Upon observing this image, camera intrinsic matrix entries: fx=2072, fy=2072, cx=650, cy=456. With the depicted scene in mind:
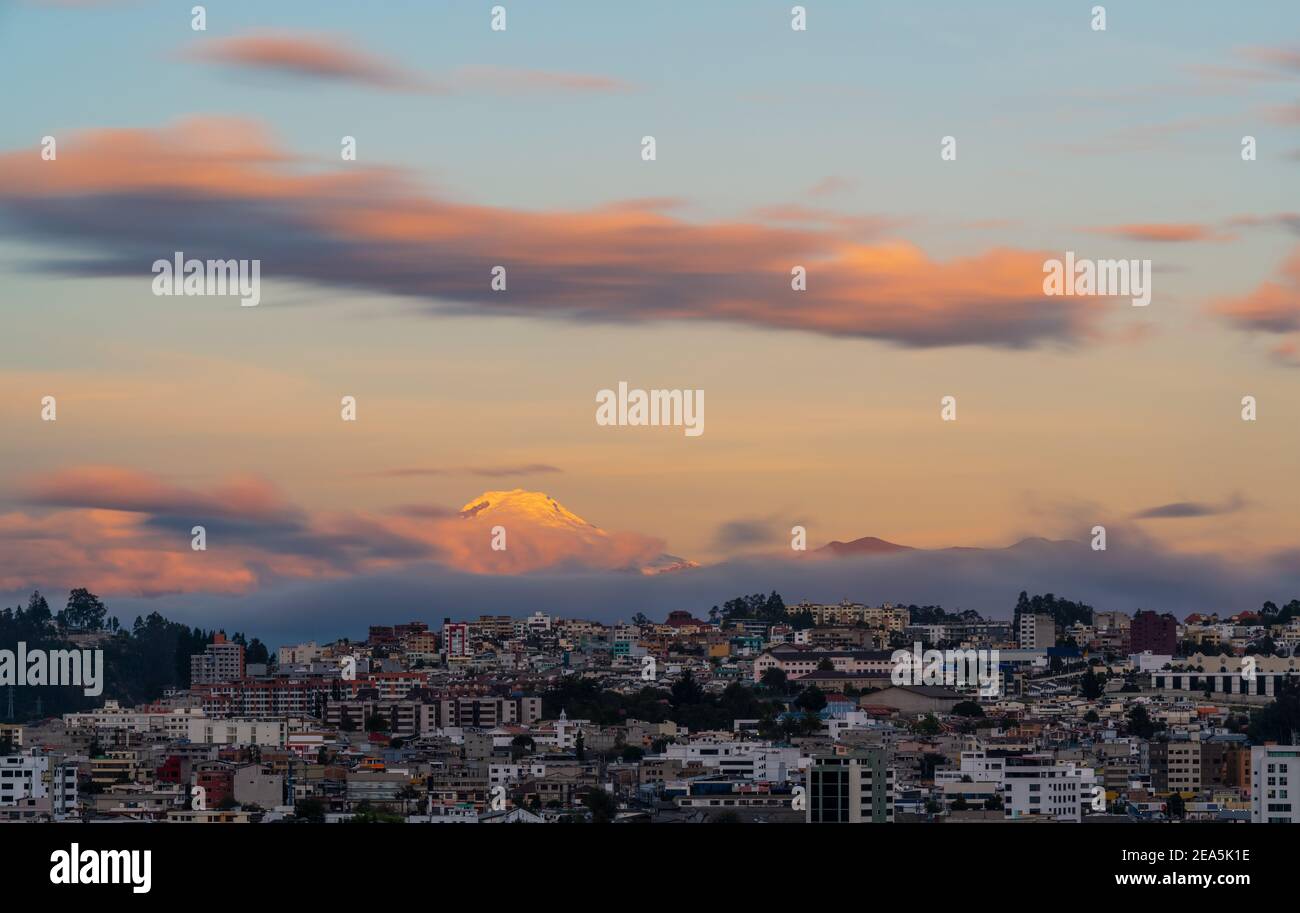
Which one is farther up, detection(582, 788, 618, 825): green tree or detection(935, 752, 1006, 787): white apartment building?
detection(935, 752, 1006, 787): white apartment building

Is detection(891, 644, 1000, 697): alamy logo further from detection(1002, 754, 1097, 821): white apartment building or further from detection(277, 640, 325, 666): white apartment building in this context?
detection(1002, 754, 1097, 821): white apartment building

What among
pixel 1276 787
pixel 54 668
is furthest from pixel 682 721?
pixel 1276 787

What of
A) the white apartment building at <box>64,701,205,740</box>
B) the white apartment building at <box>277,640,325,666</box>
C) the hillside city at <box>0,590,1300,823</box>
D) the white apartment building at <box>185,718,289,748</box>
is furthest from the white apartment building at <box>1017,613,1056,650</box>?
the white apartment building at <box>64,701,205,740</box>

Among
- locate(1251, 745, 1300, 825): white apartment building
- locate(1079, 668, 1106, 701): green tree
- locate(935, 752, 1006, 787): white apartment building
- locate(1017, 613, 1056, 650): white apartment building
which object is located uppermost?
locate(1017, 613, 1056, 650): white apartment building

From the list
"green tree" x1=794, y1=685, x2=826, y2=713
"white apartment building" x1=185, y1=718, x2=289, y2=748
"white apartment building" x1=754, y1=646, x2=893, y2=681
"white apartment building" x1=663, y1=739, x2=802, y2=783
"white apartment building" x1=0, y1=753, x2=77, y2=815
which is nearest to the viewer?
"white apartment building" x1=0, y1=753, x2=77, y2=815

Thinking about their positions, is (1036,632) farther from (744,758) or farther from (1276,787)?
(1276,787)

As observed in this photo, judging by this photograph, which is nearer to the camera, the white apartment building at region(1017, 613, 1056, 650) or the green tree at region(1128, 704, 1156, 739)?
the green tree at region(1128, 704, 1156, 739)
